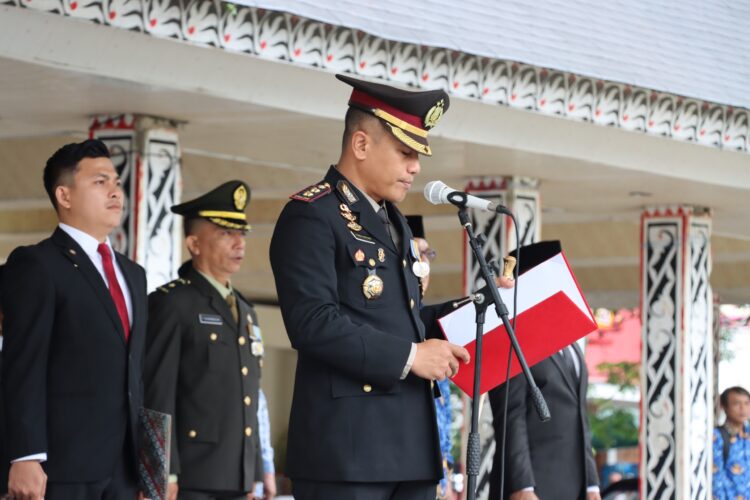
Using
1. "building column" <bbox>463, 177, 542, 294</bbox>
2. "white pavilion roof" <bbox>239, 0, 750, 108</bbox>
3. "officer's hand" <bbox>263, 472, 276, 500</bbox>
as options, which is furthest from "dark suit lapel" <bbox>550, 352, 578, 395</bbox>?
"building column" <bbox>463, 177, 542, 294</bbox>

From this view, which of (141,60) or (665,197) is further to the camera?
(665,197)

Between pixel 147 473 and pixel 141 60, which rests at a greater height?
pixel 141 60


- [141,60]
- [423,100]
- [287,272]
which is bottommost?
[287,272]

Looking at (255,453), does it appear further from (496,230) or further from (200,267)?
(496,230)

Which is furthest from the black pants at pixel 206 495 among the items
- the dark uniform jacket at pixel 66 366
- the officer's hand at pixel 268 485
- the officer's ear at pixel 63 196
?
the officer's ear at pixel 63 196

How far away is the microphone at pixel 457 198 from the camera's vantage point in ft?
13.0

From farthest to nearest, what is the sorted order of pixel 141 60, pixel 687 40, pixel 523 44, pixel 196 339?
pixel 687 40, pixel 523 44, pixel 141 60, pixel 196 339

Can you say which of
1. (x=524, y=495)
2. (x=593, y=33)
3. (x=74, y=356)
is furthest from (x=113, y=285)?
(x=593, y=33)

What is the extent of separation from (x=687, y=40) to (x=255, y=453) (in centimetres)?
399

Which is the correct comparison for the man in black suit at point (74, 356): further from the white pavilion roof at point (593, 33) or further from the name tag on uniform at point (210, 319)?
the white pavilion roof at point (593, 33)

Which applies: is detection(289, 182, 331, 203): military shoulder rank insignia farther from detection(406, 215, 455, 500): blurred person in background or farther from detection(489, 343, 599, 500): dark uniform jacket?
detection(489, 343, 599, 500): dark uniform jacket

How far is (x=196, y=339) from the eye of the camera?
6.16m

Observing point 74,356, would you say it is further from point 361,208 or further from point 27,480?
point 361,208

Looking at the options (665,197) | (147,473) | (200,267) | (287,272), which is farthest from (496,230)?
(287,272)
